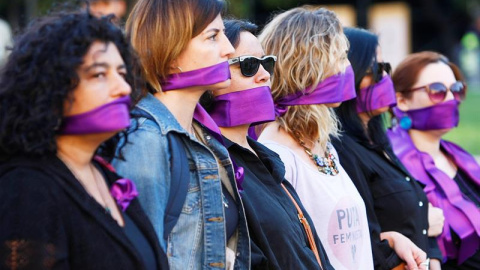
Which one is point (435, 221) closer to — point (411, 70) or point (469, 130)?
point (411, 70)

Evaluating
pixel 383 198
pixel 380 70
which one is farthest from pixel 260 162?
pixel 380 70

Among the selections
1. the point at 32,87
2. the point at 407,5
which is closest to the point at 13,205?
the point at 32,87

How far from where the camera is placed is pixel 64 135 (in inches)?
101

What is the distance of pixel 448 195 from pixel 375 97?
917 millimetres

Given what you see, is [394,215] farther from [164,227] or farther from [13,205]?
[13,205]

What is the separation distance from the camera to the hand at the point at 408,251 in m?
4.54

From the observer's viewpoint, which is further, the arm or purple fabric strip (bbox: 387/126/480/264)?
purple fabric strip (bbox: 387/126/480/264)

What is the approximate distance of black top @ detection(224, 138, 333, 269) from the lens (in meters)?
3.38

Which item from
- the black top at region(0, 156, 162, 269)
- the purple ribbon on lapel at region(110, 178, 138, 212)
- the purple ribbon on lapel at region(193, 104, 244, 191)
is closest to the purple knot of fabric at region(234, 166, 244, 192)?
the purple ribbon on lapel at region(193, 104, 244, 191)

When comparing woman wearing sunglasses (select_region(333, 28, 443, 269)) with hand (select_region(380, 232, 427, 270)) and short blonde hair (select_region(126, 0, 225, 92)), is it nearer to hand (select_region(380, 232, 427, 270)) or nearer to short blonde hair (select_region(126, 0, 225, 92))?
hand (select_region(380, 232, 427, 270))

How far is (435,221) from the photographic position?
512 centimetres

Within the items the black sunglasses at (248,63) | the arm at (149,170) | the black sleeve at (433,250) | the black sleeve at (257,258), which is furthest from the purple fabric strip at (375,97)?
the arm at (149,170)

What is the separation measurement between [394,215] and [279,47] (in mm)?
1190

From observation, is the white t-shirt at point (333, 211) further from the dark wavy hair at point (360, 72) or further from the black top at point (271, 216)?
the dark wavy hair at point (360, 72)
